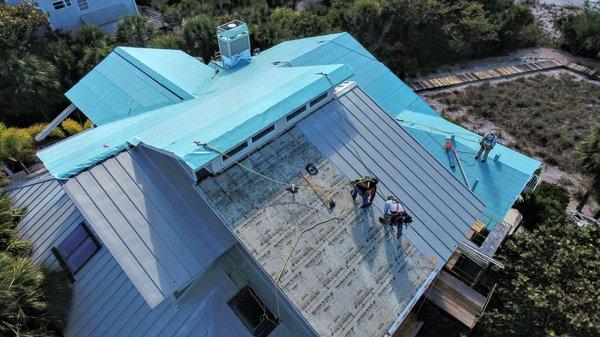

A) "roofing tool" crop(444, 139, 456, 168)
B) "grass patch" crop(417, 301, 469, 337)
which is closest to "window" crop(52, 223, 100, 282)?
"grass patch" crop(417, 301, 469, 337)

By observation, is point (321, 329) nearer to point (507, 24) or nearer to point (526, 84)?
point (526, 84)

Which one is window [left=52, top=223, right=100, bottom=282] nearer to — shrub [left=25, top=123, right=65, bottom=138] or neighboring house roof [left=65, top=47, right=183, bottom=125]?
neighboring house roof [left=65, top=47, right=183, bottom=125]

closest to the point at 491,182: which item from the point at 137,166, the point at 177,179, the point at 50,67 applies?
the point at 177,179

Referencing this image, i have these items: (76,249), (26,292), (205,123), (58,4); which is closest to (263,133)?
(205,123)

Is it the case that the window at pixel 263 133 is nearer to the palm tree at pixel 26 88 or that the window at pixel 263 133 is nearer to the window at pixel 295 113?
the window at pixel 295 113

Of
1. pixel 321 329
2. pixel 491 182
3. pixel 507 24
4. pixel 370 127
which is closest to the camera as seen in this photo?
pixel 321 329
